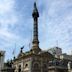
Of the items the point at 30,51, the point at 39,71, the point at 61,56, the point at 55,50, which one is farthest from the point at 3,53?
the point at 55,50

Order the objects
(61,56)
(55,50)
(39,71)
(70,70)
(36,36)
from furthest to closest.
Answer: (55,50) → (61,56) → (36,36) → (39,71) → (70,70)

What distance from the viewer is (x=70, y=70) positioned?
2159 inches

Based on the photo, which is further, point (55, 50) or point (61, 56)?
point (55, 50)

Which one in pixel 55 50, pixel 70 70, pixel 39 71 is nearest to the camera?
pixel 70 70

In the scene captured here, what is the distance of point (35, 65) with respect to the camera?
5934 cm

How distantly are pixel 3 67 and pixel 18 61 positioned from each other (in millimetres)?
4974

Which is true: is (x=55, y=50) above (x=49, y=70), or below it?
above

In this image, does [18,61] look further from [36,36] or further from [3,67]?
[36,36]

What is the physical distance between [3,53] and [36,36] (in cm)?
1077

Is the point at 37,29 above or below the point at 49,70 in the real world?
above

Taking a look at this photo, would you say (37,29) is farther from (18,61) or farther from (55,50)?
(55,50)

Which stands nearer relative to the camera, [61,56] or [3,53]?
[3,53]

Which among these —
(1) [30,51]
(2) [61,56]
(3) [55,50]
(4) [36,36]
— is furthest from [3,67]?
(3) [55,50]

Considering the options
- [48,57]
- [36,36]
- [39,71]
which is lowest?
[39,71]
